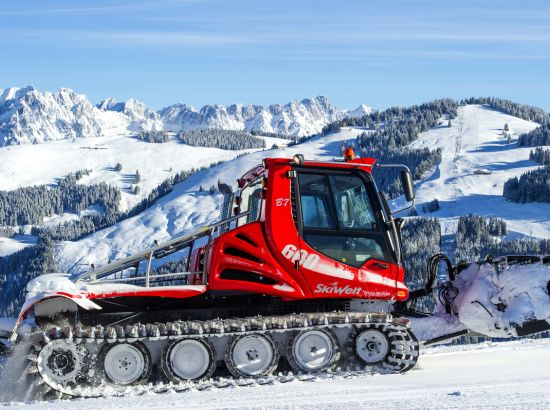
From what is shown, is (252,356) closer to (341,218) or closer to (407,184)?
(341,218)

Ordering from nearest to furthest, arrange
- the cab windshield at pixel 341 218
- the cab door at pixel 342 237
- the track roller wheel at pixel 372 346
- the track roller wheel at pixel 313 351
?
the track roller wheel at pixel 313 351 → the track roller wheel at pixel 372 346 → the cab door at pixel 342 237 → the cab windshield at pixel 341 218

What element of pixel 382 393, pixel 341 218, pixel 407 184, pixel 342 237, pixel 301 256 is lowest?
pixel 382 393

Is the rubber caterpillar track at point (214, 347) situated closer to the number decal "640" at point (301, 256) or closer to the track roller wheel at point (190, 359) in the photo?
the track roller wheel at point (190, 359)

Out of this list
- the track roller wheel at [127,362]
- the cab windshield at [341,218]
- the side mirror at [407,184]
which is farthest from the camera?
the cab windshield at [341,218]

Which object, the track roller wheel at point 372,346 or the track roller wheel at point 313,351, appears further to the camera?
the track roller wheel at point 372,346

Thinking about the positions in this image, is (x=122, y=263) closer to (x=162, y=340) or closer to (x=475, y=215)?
(x=162, y=340)

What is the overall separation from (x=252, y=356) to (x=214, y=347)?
0.58 metres

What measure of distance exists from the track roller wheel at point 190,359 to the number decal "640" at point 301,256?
6.06 feet

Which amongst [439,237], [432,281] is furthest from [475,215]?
[432,281]

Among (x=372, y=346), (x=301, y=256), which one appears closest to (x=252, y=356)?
(x=301, y=256)

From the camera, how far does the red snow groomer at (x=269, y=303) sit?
12.4 m

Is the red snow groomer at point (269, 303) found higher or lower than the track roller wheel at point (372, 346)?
higher

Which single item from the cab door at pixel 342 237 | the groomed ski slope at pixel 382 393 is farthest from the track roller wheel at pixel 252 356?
the cab door at pixel 342 237

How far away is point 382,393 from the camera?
10.5 m
